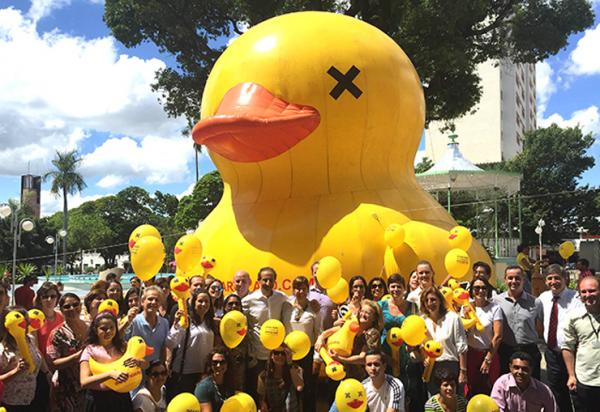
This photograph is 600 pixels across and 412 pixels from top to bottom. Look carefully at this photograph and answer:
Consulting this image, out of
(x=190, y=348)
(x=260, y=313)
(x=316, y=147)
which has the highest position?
(x=316, y=147)

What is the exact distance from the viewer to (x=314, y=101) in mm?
6492

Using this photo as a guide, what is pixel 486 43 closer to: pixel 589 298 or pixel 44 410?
pixel 589 298

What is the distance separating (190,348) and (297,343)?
0.80 metres

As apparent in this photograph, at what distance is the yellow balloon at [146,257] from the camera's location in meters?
5.45

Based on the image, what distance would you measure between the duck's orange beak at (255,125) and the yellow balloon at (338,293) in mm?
1984

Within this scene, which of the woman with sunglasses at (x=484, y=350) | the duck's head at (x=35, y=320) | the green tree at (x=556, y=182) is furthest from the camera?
the green tree at (x=556, y=182)

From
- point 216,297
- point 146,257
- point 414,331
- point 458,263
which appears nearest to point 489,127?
point 458,263

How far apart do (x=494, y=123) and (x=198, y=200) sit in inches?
1305

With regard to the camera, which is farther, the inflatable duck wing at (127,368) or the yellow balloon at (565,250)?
the yellow balloon at (565,250)

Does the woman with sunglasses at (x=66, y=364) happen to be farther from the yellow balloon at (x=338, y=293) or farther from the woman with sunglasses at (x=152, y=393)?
the yellow balloon at (x=338, y=293)

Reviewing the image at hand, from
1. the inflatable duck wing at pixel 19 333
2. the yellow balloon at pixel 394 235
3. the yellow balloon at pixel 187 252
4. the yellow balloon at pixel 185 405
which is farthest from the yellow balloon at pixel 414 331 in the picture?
the yellow balloon at pixel 187 252

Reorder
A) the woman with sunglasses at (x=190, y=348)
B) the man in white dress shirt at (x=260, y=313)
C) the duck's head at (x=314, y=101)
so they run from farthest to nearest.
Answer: the duck's head at (x=314, y=101) < the man in white dress shirt at (x=260, y=313) < the woman with sunglasses at (x=190, y=348)

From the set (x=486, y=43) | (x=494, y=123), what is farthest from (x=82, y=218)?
(x=486, y=43)

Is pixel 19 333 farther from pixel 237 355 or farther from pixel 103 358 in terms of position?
pixel 237 355
